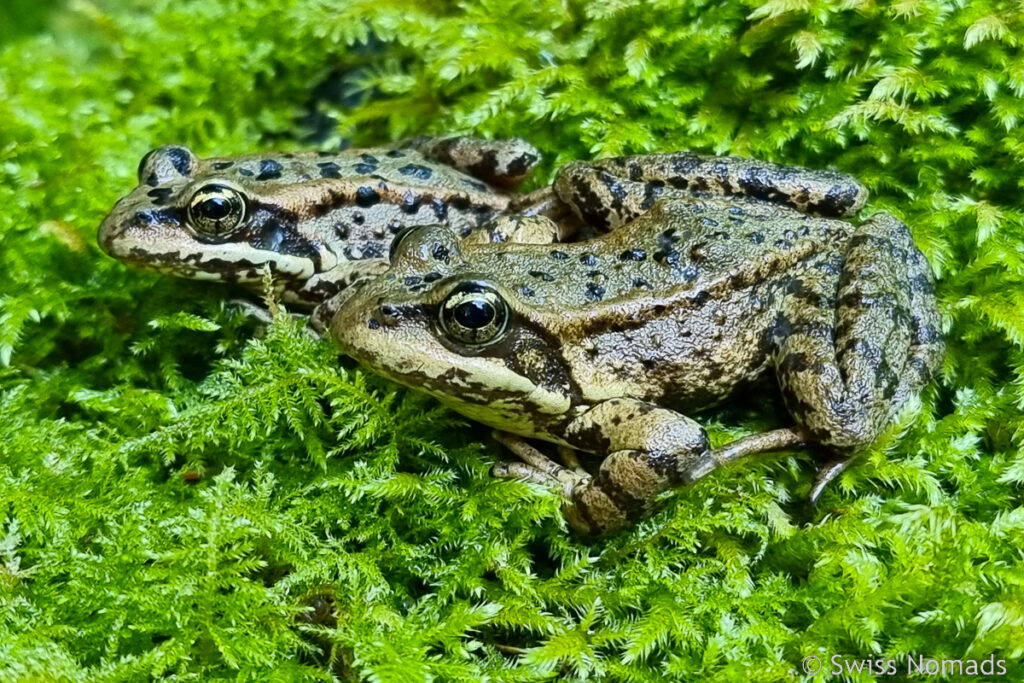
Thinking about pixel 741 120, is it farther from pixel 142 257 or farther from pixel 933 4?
pixel 142 257

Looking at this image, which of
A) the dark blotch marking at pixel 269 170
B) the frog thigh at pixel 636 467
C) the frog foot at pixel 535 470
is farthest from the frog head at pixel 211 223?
the frog thigh at pixel 636 467

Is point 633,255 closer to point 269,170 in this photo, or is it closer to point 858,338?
point 858,338

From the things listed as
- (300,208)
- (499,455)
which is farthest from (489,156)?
(499,455)

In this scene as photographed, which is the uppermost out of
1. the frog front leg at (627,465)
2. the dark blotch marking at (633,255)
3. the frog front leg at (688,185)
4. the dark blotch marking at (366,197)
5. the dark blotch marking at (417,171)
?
the frog front leg at (688,185)

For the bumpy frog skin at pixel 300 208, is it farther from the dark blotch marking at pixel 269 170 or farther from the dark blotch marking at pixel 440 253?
the dark blotch marking at pixel 440 253

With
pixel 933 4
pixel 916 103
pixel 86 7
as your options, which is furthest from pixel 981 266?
pixel 86 7

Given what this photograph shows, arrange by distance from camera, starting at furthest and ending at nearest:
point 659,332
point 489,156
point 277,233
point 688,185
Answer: point 489,156, point 277,233, point 688,185, point 659,332

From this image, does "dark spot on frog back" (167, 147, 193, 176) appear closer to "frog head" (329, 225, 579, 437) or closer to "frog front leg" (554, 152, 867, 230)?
"frog head" (329, 225, 579, 437)
